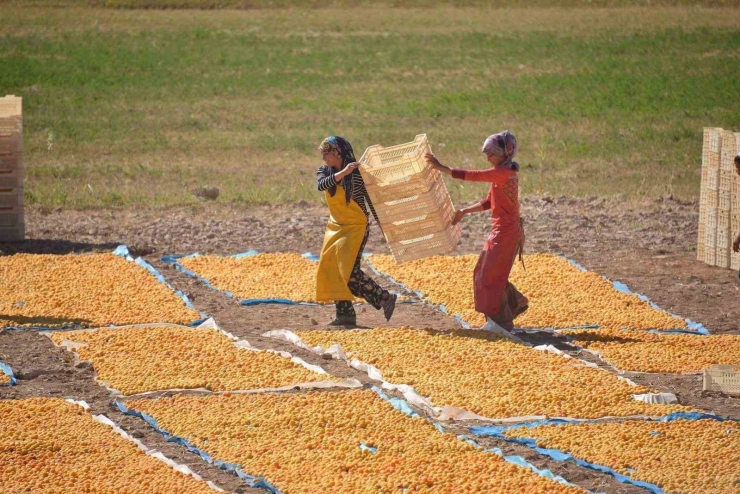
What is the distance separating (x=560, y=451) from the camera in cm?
580

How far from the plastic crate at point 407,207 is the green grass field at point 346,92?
5.71 meters

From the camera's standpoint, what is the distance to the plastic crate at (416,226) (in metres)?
8.26

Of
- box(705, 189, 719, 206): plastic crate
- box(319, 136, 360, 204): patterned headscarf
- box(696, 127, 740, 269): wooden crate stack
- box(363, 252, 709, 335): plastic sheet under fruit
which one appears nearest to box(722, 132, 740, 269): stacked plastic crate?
box(696, 127, 740, 269): wooden crate stack

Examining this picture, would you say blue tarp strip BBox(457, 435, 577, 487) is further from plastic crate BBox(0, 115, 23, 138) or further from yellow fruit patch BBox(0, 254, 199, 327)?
plastic crate BBox(0, 115, 23, 138)

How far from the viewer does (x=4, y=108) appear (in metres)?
11.4

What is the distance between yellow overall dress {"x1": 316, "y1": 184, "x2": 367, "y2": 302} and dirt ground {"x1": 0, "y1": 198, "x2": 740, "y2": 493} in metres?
0.46

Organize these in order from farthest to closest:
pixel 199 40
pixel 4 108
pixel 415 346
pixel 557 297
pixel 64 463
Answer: pixel 199 40, pixel 4 108, pixel 557 297, pixel 415 346, pixel 64 463

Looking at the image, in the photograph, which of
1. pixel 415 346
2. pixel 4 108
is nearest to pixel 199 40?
pixel 4 108

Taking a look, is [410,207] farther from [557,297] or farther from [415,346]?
[557,297]

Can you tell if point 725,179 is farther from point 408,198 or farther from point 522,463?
point 522,463

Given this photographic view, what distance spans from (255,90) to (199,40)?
7082 mm

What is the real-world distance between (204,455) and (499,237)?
124 inches

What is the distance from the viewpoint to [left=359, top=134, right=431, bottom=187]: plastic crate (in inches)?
321

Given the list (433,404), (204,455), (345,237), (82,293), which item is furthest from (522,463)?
(82,293)
